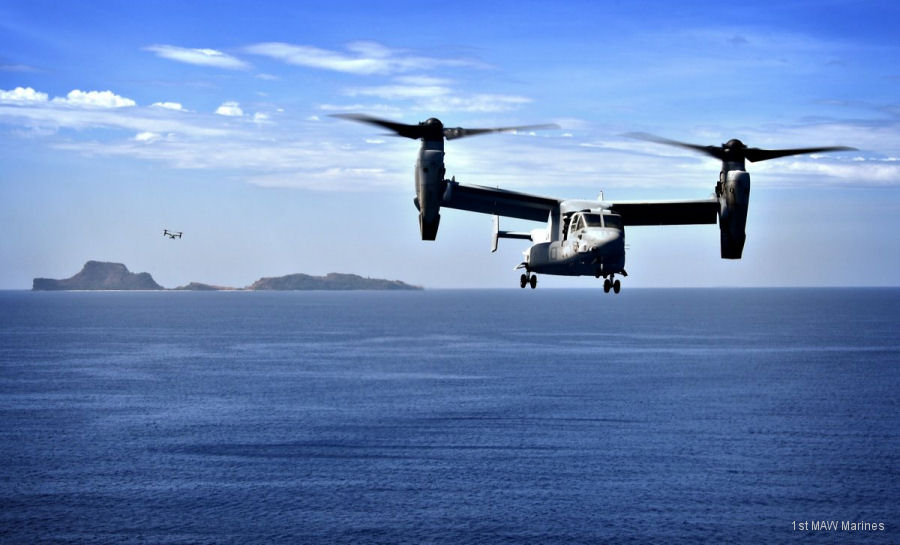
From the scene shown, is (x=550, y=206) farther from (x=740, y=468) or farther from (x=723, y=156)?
(x=740, y=468)

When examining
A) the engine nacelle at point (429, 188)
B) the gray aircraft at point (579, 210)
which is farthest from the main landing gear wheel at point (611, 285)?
the engine nacelle at point (429, 188)

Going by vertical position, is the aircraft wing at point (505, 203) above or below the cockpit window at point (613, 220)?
above

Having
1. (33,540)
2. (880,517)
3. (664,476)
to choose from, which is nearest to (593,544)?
(664,476)

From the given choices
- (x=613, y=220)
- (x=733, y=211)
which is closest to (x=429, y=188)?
(x=733, y=211)

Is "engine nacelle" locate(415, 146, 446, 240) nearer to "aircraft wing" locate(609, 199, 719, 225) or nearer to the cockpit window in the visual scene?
the cockpit window

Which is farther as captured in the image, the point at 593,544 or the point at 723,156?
the point at 593,544

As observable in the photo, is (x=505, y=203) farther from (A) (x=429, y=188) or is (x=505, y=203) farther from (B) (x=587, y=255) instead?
(A) (x=429, y=188)

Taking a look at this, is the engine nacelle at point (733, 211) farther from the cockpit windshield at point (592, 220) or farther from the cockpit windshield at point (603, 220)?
the cockpit windshield at point (592, 220)
